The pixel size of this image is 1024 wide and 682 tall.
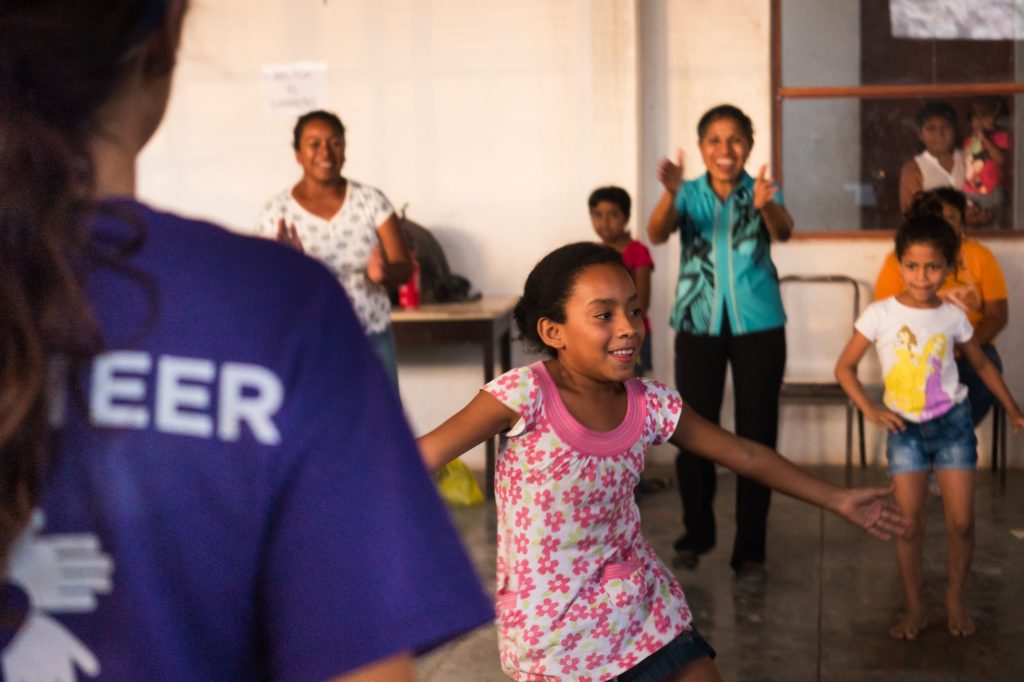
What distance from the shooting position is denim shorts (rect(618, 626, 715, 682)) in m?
2.53

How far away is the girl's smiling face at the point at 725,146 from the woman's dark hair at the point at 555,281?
1.82 meters

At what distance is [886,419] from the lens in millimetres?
3947

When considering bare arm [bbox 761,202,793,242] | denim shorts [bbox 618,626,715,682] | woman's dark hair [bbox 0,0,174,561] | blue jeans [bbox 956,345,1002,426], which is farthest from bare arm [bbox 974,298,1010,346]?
woman's dark hair [bbox 0,0,174,561]

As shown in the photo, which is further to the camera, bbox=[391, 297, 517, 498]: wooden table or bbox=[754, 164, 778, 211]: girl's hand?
bbox=[391, 297, 517, 498]: wooden table

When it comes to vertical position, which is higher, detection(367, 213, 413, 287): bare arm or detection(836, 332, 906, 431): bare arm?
detection(367, 213, 413, 287): bare arm

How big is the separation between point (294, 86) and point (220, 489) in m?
6.47

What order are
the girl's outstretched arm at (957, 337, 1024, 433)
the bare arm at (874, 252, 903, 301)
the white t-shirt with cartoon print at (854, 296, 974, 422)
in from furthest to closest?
the bare arm at (874, 252, 903, 301), the girl's outstretched arm at (957, 337, 1024, 433), the white t-shirt with cartoon print at (854, 296, 974, 422)

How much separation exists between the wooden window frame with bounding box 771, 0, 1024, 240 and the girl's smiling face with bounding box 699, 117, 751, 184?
2093mm

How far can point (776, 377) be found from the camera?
4840 mm

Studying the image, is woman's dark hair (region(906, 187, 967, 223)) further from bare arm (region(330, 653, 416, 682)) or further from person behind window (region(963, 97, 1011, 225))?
bare arm (region(330, 653, 416, 682))

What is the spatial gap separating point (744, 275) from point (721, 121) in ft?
1.87

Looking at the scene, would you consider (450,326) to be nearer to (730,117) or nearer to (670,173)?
(670,173)

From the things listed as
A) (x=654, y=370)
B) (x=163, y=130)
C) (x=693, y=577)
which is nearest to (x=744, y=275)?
(x=693, y=577)

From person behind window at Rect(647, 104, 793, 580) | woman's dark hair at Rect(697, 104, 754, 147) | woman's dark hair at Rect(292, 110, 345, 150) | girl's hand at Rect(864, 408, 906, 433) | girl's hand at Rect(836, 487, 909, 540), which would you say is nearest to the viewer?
girl's hand at Rect(836, 487, 909, 540)
